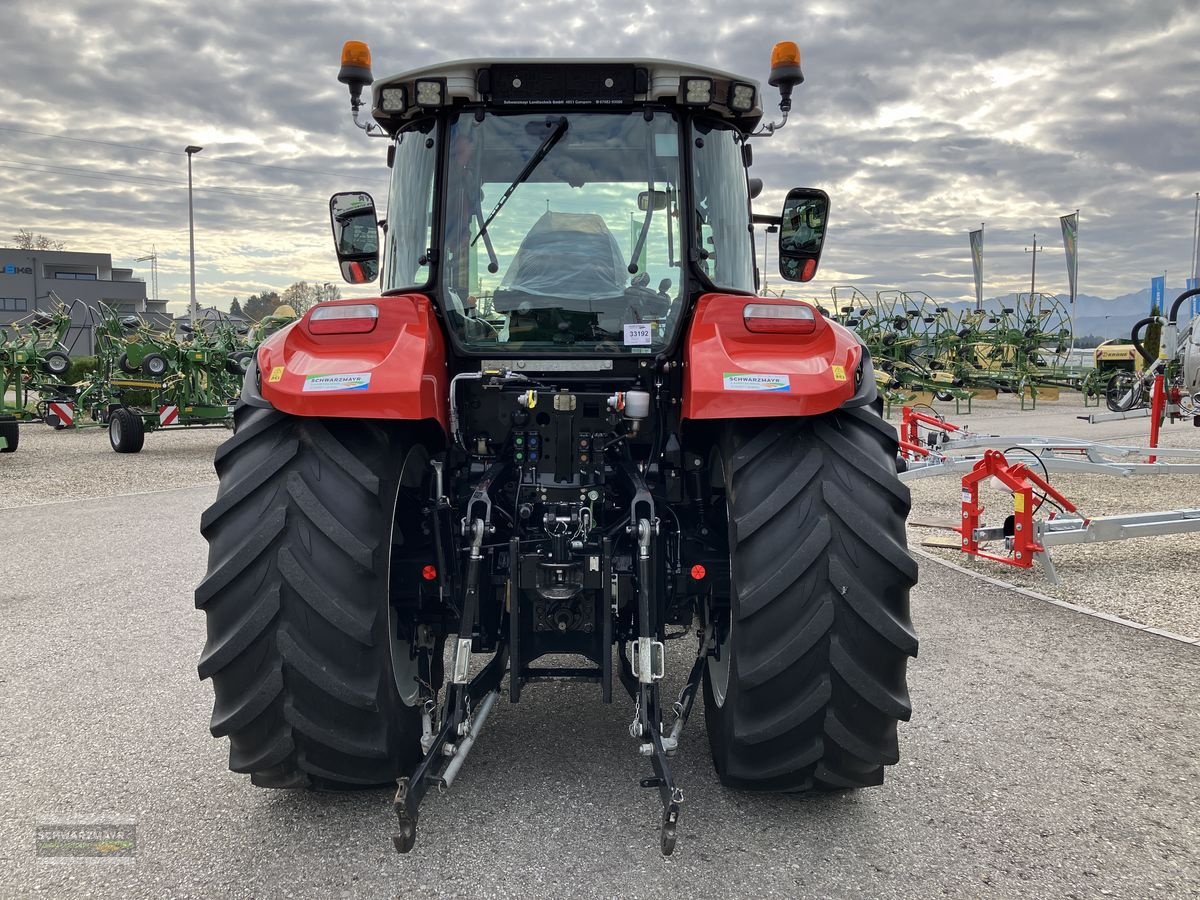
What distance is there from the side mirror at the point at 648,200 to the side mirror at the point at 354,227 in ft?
4.02

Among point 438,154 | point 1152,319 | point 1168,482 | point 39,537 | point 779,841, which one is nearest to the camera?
point 779,841

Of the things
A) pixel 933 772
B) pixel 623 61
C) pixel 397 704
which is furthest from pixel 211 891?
pixel 623 61

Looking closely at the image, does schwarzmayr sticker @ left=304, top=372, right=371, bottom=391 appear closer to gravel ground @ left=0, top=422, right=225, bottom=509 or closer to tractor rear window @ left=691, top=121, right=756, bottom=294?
tractor rear window @ left=691, top=121, right=756, bottom=294

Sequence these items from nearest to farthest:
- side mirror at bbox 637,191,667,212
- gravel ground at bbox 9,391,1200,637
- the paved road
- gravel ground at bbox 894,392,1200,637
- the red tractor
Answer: the paved road
the red tractor
side mirror at bbox 637,191,667,212
gravel ground at bbox 894,392,1200,637
gravel ground at bbox 9,391,1200,637

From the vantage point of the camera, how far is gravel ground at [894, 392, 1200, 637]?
18.0 ft

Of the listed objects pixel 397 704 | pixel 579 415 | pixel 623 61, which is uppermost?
pixel 623 61

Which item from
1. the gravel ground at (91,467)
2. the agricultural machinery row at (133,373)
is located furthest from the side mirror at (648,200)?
the agricultural machinery row at (133,373)

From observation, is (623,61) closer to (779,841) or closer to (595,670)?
(595,670)

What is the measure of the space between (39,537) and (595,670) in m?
6.75

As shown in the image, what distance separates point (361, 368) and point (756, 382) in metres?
1.18

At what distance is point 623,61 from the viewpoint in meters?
3.09

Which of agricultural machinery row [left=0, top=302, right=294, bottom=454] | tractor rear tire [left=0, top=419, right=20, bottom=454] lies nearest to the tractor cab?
agricultural machinery row [left=0, top=302, right=294, bottom=454]

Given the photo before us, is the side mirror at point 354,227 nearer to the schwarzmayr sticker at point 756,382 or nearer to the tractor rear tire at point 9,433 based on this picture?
the schwarzmayr sticker at point 756,382

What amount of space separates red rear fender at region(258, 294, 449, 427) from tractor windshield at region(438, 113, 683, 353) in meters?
0.35
